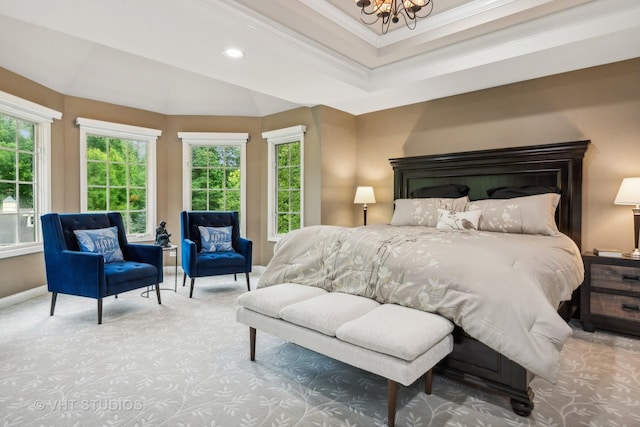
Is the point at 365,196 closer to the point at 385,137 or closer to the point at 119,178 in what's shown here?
the point at 385,137

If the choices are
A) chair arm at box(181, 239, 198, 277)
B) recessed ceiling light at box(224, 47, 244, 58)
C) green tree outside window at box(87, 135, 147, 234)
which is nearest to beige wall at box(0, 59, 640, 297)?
green tree outside window at box(87, 135, 147, 234)

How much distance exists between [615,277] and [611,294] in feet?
0.51

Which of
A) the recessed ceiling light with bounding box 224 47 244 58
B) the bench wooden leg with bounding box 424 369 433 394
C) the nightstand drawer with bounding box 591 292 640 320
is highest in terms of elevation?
the recessed ceiling light with bounding box 224 47 244 58

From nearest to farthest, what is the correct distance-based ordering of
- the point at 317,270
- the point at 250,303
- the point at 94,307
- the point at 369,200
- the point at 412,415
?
the point at 412,415, the point at 250,303, the point at 317,270, the point at 94,307, the point at 369,200

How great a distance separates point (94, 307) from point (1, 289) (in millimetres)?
965

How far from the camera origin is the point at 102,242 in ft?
12.1

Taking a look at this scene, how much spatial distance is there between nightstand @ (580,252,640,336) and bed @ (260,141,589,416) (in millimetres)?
192

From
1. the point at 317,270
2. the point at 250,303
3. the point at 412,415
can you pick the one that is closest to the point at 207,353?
the point at 250,303

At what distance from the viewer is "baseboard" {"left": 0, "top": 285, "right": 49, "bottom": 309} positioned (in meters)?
3.66

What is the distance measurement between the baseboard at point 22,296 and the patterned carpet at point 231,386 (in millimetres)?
647

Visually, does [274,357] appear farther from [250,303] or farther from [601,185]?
[601,185]

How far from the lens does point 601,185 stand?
11.4ft

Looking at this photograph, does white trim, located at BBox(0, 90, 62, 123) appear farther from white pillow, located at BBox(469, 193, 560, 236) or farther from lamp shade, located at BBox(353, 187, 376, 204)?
white pillow, located at BBox(469, 193, 560, 236)

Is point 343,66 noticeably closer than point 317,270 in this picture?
A: No
